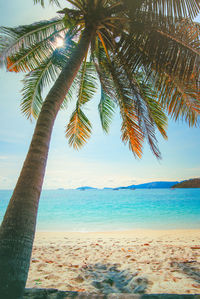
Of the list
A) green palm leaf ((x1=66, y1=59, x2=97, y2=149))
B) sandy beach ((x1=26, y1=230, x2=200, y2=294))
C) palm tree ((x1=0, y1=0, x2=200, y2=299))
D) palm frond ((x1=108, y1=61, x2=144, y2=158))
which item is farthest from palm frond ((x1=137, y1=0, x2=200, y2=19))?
sandy beach ((x1=26, y1=230, x2=200, y2=294))

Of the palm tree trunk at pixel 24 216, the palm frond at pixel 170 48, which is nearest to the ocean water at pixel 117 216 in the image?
the palm tree trunk at pixel 24 216

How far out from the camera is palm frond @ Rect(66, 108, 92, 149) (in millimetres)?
5816

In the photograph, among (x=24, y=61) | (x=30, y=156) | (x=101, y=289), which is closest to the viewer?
(x=30, y=156)

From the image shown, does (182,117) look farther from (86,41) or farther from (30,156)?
(30,156)

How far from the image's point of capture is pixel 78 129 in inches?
236

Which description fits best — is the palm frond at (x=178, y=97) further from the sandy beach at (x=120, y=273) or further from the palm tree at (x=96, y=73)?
the sandy beach at (x=120, y=273)

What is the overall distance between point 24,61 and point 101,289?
5490 mm

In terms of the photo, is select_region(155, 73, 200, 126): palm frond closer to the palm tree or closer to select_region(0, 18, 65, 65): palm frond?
the palm tree

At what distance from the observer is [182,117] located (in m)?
Answer: 3.87

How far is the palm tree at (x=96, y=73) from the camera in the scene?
174cm

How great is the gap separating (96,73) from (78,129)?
1.96m

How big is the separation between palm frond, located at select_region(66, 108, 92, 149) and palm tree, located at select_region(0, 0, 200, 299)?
34 mm

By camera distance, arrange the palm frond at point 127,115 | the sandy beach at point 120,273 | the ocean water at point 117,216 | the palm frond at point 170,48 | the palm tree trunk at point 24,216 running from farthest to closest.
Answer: the ocean water at point 117,216 < the palm frond at point 127,115 < the palm frond at point 170,48 < the sandy beach at point 120,273 < the palm tree trunk at point 24,216

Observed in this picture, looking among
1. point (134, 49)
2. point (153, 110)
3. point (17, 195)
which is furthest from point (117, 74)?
point (17, 195)
